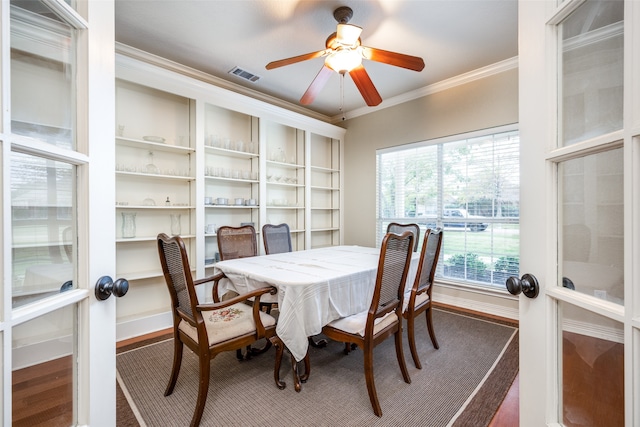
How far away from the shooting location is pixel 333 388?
1.87m

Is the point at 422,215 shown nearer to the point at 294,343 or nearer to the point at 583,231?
the point at 294,343

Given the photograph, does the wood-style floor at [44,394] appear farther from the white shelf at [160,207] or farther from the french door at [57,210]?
the white shelf at [160,207]

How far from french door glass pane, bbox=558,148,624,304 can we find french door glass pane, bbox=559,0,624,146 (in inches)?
2.9

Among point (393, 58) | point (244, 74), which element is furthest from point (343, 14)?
point (244, 74)


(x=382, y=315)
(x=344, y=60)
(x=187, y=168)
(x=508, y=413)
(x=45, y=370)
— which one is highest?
(x=344, y=60)

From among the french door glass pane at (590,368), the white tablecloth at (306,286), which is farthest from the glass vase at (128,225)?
the french door glass pane at (590,368)

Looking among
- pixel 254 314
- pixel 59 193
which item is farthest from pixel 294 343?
pixel 59 193

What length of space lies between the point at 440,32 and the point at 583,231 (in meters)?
2.62

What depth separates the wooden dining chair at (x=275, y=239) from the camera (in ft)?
10.1

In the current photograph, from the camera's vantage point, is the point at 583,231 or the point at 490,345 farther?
the point at 490,345

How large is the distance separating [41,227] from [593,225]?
4.26 ft

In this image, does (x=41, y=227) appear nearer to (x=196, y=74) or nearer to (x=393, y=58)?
(x=393, y=58)

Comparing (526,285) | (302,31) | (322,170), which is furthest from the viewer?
(322,170)

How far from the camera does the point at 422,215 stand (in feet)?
12.9
